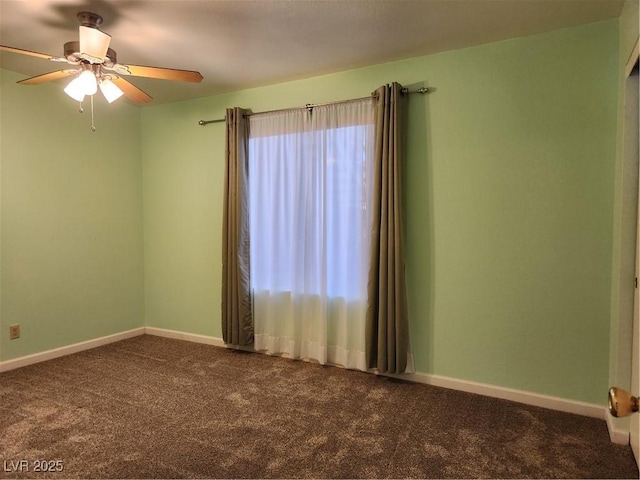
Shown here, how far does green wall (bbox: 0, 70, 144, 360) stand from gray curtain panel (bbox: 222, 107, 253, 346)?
1.28 meters

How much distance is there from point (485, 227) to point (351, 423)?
1568 mm

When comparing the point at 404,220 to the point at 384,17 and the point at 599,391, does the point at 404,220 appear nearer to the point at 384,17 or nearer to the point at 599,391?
the point at 384,17

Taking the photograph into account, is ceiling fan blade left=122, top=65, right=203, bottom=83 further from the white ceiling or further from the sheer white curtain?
the sheer white curtain

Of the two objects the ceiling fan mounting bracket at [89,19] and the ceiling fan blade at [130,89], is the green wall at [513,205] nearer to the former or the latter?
the ceiling fan blade at [130,89]

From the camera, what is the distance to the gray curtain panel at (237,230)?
3445 mm

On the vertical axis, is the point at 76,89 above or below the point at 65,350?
above

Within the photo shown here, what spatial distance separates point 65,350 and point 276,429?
243cm

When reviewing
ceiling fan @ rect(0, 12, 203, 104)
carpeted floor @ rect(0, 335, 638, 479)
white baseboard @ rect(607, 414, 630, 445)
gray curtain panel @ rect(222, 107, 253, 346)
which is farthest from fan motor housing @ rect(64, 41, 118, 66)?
white baseboard @ rect(607, 414, 630, 445)

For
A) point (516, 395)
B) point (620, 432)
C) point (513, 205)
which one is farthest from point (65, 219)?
point (620, 432)

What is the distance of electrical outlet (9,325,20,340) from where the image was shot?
312cm

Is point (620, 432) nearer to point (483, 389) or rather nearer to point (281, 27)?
point (483, 389)

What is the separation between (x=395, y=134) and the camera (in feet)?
9.02

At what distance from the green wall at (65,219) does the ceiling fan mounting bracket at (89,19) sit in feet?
4.58

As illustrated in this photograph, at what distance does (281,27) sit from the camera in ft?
7.80
